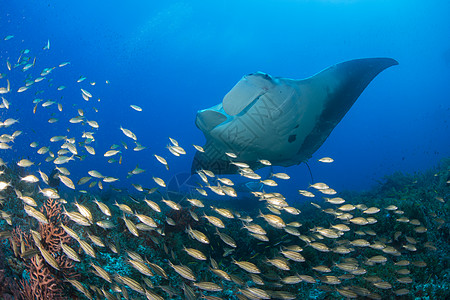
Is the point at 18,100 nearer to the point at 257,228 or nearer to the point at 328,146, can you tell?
the point at 257,228

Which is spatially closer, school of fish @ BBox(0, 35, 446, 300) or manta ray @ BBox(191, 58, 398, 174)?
school of fish @ BBox(0, 35, 446, 300)

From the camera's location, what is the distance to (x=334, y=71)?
17.2 ft

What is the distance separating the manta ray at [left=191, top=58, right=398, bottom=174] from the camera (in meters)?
4.82

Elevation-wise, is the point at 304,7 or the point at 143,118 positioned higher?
the point at 304,7

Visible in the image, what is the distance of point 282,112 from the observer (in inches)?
203

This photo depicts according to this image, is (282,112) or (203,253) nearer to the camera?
(203,253)

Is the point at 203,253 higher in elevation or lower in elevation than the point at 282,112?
lower

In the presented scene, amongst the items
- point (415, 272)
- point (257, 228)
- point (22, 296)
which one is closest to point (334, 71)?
point (257, 228)

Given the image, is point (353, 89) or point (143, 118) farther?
point (143, 118)

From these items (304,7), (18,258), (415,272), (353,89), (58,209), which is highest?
(304,7)

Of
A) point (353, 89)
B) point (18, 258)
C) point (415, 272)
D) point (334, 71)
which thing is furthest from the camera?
point (353, 89)

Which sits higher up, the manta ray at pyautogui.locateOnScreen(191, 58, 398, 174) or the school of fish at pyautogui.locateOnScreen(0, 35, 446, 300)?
the manta ray at pyautogui.locateOnScreen(191, 58, 398, 174)

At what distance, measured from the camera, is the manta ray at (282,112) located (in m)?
4.82

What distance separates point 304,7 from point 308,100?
40.1 metres
